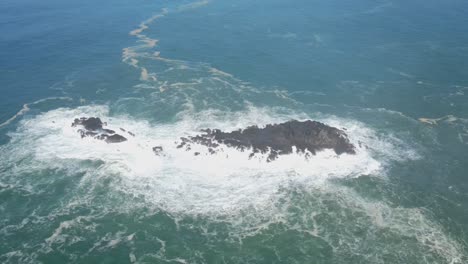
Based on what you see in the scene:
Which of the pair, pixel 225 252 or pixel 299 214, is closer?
pixel 225 252

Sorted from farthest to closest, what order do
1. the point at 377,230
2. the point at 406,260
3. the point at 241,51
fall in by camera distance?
the point at 241,51 < the point at 377,230 < the point at 406,260

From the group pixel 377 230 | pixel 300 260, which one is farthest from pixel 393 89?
pixel 300 260

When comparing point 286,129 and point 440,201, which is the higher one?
point 286,129

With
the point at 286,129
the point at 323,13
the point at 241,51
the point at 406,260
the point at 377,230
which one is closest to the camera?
the point at 406,260

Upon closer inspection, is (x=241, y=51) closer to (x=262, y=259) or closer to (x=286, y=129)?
(x=286, y=129)

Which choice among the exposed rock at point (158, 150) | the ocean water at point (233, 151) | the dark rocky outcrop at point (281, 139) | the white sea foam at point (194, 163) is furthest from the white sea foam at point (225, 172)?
the dark rocky outcrop at point (281, 139)

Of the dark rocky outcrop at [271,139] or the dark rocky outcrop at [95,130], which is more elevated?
the dark rocky outcrop at [95,130]

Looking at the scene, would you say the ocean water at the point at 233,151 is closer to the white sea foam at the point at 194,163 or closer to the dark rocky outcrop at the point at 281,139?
the white sea foam at the point at 194,163

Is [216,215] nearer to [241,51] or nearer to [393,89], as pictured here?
[393,89]
